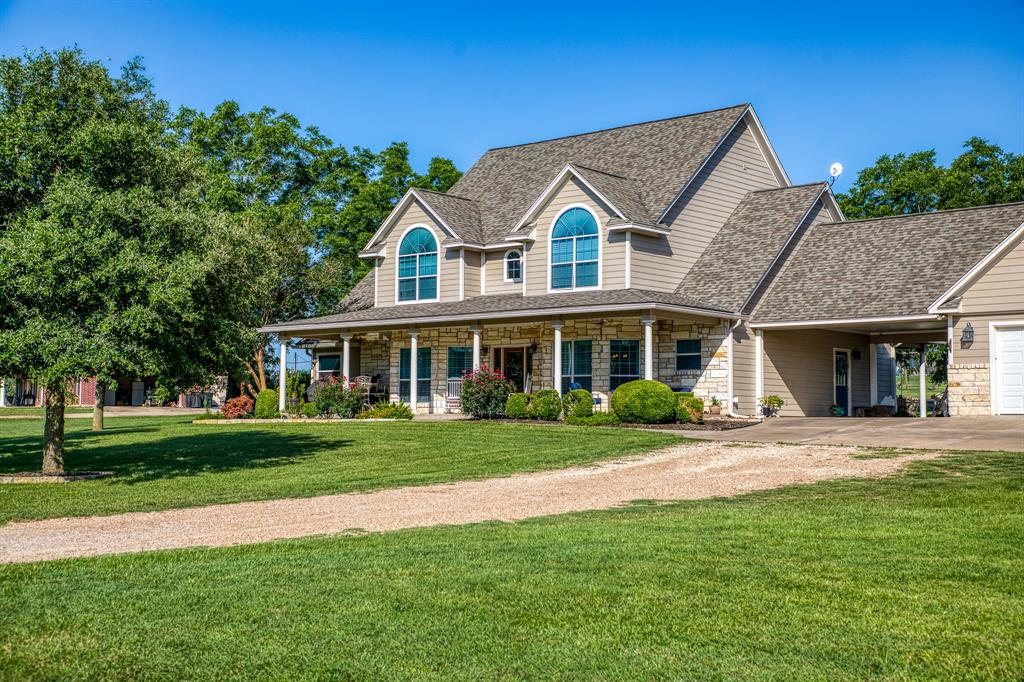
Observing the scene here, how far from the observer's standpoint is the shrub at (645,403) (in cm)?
2464

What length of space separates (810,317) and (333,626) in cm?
2163

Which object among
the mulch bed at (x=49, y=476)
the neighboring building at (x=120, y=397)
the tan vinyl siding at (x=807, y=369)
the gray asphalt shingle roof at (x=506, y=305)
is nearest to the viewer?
the mulch bed at (x=49, y=476)

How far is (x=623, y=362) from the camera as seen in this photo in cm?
2841

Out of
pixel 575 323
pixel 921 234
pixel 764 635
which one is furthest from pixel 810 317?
pixel 764 635

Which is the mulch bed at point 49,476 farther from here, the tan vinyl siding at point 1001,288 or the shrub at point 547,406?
the tan vinyl siding at point 1001,288

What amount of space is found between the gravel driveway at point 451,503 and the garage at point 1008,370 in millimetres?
6974

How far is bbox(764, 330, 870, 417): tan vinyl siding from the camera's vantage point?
28.4m

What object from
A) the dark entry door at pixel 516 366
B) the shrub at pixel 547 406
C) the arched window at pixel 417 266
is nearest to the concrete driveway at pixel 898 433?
the shrub at pixel 547 406

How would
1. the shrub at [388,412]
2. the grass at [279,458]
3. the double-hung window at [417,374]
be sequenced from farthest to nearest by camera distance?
the double-hung window at [417,374] → the shrub at [388,412] → the grass at [279,458]

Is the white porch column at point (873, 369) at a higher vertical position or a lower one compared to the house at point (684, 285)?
lower

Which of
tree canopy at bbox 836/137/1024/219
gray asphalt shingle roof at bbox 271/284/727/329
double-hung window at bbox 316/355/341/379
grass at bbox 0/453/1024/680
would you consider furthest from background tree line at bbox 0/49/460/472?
tree canopy at bbox 836/137/1024/219

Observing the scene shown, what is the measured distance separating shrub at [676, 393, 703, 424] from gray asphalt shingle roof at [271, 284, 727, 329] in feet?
7.68

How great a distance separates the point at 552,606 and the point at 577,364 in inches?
876

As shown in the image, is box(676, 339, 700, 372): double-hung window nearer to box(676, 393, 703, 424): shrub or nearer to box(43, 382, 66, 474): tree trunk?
box(676, 393, 703, 424): shrub
